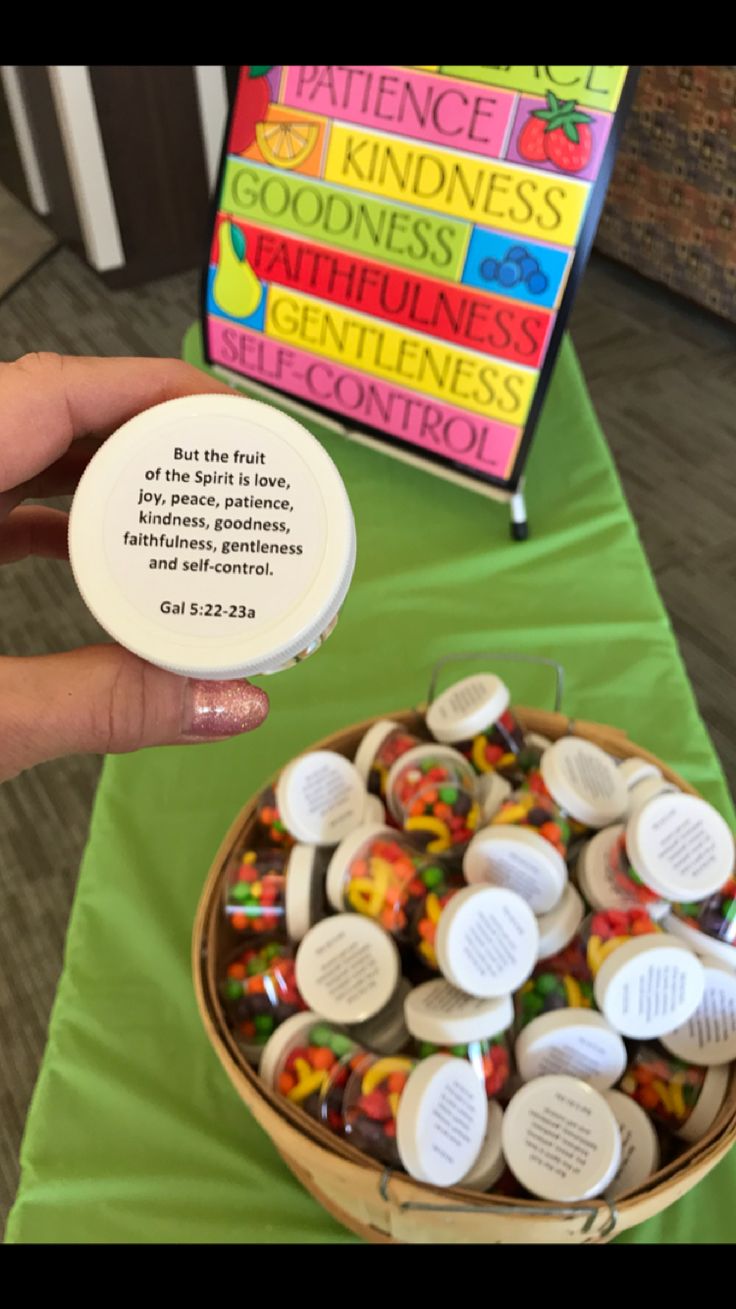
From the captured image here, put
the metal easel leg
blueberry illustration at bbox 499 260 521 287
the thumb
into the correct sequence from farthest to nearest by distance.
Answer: the metal easel leg
blueberry illustration at bbox 499 260 521 287
the thumb

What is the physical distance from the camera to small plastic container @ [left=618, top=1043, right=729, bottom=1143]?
2.58 feet

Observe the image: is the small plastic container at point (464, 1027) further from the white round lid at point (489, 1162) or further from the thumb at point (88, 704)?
the thumb at point (88, 704)

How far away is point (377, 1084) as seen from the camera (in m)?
0.78

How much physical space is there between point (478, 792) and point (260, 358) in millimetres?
958

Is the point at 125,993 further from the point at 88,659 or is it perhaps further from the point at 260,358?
the point at 260,358

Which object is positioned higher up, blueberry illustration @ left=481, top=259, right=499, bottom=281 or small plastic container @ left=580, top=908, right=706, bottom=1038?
blueberry illustration @ left=481, top=259, right=499, bottom=281

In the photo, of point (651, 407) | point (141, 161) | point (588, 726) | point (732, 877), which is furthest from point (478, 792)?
point (141, 161)

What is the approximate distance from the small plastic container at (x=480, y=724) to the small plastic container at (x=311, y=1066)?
0.34 m

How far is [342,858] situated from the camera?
903mm

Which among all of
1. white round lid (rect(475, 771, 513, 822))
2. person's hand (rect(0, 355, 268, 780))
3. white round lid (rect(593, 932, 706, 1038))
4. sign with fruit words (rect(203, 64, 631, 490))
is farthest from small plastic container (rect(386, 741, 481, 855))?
sign with fruit words (rect(203, 64, 631, 490))

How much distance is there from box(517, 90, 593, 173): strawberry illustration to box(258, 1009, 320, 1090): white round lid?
111 cm

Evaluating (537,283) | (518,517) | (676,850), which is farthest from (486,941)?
(537,283)

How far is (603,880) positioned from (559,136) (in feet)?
3.16

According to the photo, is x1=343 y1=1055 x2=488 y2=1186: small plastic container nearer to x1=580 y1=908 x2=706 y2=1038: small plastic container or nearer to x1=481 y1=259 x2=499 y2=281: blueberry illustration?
Result: x1=580 y1=908 x2=706 y2=1038: small plastic container
